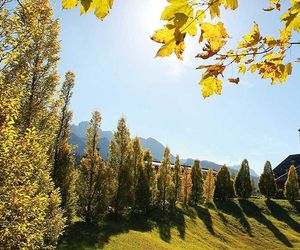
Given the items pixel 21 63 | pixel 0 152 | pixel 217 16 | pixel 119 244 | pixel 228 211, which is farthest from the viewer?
pixel 228 211

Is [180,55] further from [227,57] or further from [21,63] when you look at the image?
[21,63]

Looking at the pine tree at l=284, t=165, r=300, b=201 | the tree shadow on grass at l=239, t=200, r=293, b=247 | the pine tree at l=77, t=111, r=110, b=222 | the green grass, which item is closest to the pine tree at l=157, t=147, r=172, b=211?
the green grass

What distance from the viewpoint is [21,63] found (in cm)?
1562

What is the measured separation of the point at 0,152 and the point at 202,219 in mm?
37933

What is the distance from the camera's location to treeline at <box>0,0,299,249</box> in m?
11.1

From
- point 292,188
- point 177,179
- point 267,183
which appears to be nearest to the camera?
point 177,179

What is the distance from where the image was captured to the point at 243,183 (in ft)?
196

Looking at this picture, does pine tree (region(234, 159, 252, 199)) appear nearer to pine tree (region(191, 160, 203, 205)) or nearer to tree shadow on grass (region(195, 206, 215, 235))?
pine tree (region(191, 160, 203, 205))

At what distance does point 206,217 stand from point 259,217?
809cm

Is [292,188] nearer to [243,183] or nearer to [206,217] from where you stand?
[243,183]

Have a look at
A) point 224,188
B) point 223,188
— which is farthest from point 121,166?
point 224,188

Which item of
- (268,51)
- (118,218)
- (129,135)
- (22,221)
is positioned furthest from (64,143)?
(268,51)

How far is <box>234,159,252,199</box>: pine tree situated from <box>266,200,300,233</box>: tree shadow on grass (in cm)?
357

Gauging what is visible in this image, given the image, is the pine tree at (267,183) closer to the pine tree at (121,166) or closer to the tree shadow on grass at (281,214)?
the tree shadow on grass at (281,214)
